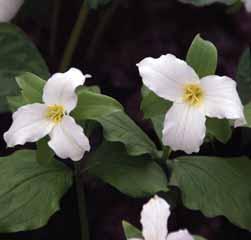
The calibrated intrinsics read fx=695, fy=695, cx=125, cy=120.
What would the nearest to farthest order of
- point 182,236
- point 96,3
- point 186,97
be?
point 182,236
point 186,97
point 96,3

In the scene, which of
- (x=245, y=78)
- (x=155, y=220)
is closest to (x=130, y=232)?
(x=155, y=220)

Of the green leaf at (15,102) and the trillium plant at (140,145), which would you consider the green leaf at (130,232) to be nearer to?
the trillium plant at (140,145)

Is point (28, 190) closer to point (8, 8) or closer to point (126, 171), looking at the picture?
point (126, 171)

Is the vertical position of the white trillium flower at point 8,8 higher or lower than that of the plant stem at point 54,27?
higher

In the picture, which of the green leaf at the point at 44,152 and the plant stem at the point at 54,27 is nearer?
the green leaf at the point at 44,152

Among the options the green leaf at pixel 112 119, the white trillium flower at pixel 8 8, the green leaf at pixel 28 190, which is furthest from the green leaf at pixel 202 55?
the white trillium flower at pixel 8 8

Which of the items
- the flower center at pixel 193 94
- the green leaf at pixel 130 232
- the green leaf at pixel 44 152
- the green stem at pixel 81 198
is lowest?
the green stem at pixel 81 198

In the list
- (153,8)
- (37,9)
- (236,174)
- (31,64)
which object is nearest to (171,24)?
(153,8)
